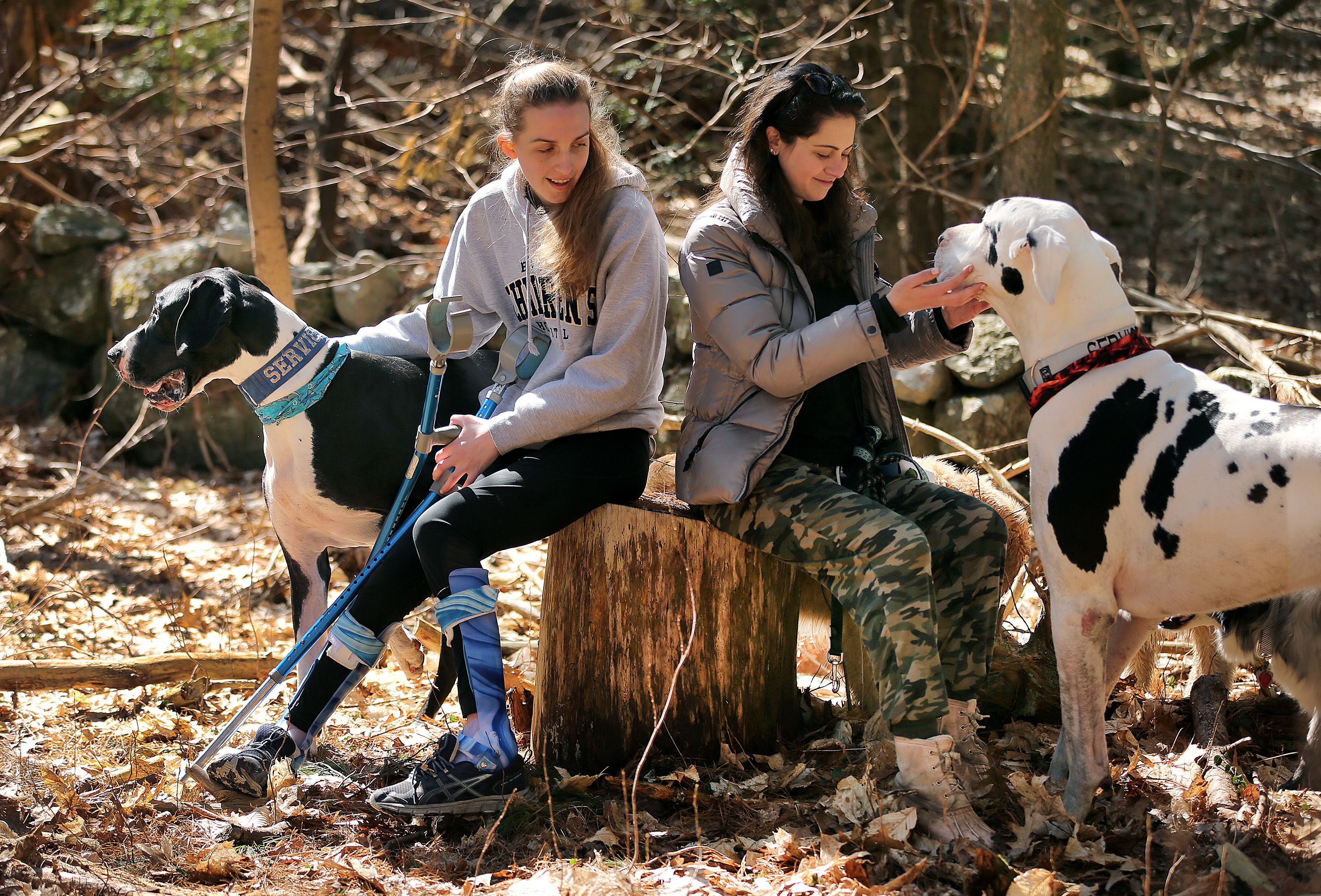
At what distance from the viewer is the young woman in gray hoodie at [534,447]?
2.84 m

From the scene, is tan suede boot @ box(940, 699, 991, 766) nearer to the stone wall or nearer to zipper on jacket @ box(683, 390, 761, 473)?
zipper on jacket @ box(683, 390, 761, 473)

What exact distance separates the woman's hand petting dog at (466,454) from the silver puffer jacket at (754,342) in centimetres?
57

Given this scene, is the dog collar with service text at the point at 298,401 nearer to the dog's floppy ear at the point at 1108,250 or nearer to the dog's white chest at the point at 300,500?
the dog's white chest at the point at 300,500

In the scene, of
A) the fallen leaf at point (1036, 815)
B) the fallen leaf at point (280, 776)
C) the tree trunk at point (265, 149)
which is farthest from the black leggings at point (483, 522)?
the tree trunk at point (265, 149)

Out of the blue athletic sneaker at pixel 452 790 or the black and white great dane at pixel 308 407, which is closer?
the blue athletic sneaker at pixel 452 790

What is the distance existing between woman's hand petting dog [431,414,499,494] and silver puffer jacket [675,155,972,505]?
1.86ft

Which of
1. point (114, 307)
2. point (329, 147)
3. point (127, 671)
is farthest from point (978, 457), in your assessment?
point (114, 307)

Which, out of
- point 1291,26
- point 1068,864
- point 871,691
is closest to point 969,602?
point 871,691

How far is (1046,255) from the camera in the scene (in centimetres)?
263

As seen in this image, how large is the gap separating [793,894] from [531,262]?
1.94m

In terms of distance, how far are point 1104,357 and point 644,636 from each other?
1.49 m

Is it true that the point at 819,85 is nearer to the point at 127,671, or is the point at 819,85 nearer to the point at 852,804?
the point at 852,804

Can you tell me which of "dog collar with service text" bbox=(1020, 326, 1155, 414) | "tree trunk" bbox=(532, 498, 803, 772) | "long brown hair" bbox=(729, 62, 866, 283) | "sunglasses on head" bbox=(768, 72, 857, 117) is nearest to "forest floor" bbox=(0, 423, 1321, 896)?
"tree trunk" bbox=(532, 498, 803, 772)

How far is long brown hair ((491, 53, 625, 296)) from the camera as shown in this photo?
116 inches
